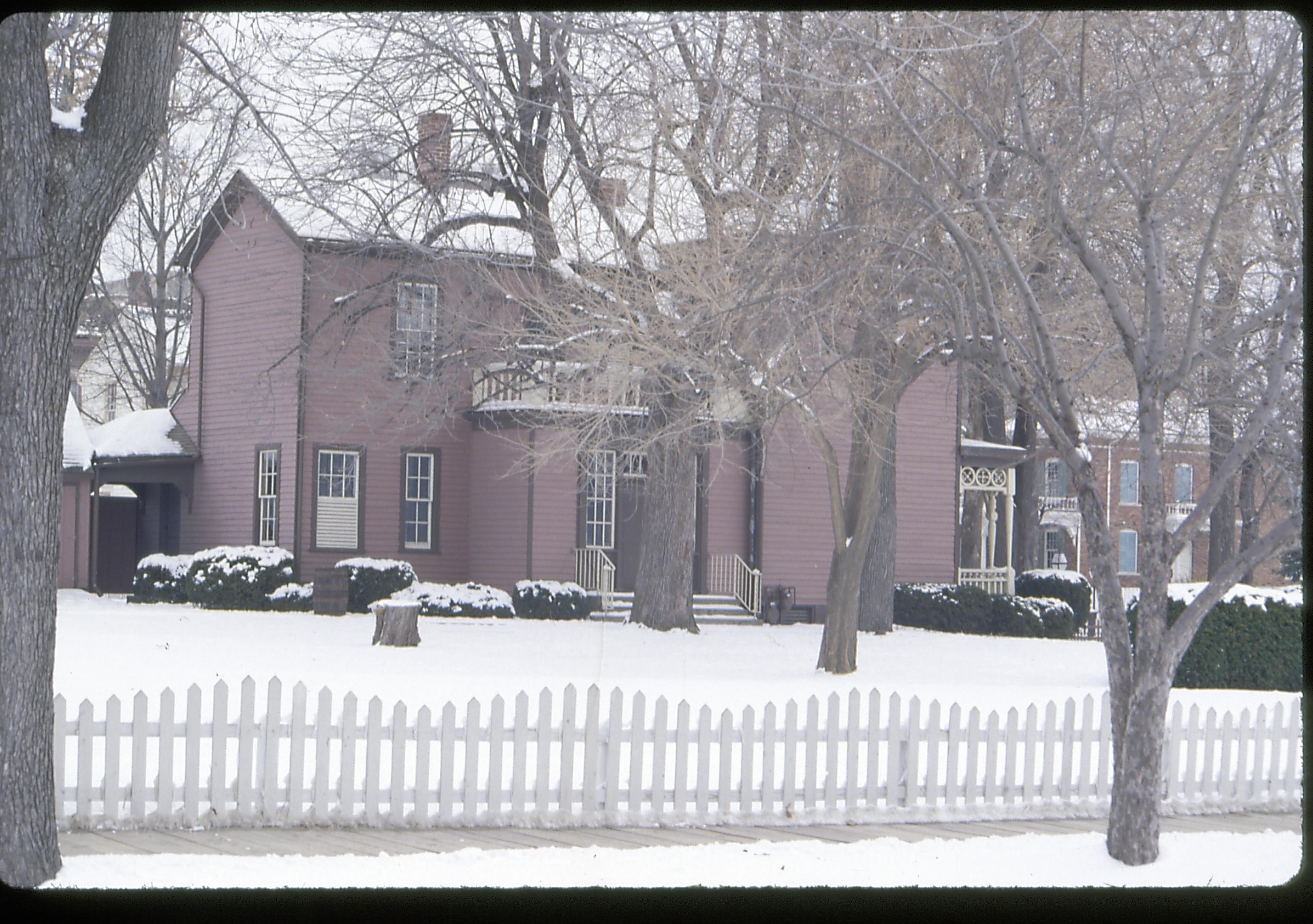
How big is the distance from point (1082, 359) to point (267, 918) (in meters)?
→ 13.8

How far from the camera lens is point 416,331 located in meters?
22.3

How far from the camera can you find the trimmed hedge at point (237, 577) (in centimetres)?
2439

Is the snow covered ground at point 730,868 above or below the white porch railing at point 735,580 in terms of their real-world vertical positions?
below

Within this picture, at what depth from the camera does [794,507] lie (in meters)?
29.2

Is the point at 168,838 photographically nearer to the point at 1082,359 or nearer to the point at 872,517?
the point at 872,517

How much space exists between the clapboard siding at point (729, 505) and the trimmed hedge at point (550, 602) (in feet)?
12.6

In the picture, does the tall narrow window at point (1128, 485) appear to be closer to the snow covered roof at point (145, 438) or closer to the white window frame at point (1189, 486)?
the white window frame at point (1189, 486)

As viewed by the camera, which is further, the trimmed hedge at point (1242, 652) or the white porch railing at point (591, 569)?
the white porch railing at point (591, 569)

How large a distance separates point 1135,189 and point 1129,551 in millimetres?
49809

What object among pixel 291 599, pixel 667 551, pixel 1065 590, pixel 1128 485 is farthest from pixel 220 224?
pixel 1128 485

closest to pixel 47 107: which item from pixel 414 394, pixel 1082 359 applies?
pixel 1082 359

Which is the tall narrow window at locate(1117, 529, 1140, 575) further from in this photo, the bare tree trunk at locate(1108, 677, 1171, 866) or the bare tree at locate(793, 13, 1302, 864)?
the bare tree trunk at locate(1108, 677, 1171, 866)

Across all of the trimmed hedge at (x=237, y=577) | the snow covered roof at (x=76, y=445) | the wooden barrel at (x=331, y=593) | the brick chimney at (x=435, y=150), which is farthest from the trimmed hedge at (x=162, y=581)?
the brick chimney at (x=435, y=150)

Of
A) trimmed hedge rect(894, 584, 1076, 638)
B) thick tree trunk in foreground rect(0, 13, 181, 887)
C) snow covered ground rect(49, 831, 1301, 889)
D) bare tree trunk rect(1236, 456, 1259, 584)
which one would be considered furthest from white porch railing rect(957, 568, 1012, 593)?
thick tree trunk in foreground rect(0, 13, 181, 887)
